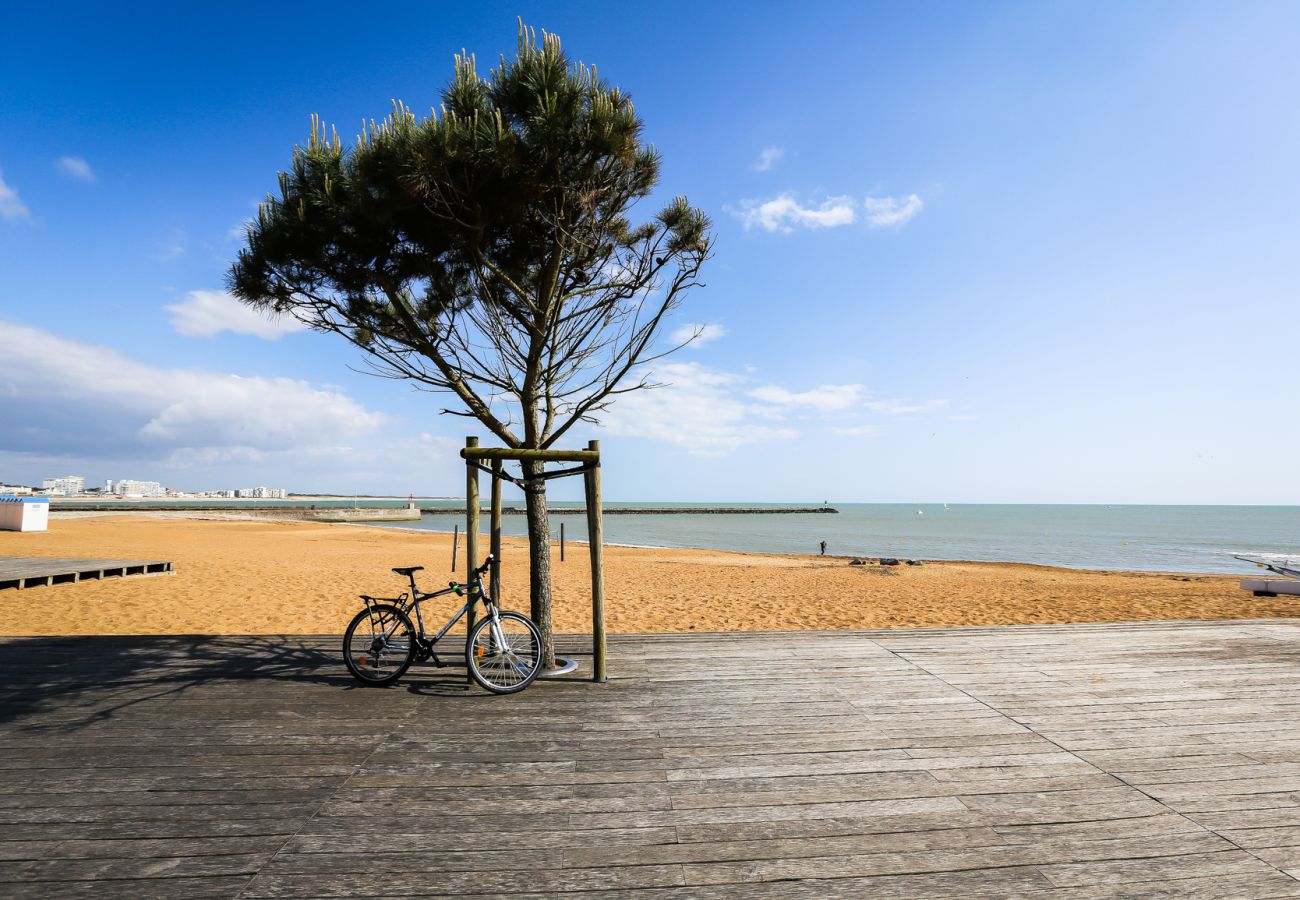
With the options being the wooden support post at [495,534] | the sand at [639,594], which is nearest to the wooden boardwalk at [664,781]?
the wooden support post at [495,534]

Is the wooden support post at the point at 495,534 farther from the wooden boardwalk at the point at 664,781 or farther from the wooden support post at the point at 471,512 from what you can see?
the wooden boardwalk at the point at 664,781

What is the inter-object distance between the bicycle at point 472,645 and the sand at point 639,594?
4727mm

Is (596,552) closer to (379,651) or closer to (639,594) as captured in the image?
(379,651)

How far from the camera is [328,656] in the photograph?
22.4ft

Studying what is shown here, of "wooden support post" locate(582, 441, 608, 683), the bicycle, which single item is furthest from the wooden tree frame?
the bicycle

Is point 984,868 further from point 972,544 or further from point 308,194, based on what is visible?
point 972,544

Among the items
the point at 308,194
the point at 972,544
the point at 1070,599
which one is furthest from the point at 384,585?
the point at 972,544

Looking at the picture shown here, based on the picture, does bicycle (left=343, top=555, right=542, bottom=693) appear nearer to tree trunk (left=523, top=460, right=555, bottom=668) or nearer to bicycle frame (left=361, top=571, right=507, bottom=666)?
bicycle frame (left=361, top=571, right=507, bottom=666)

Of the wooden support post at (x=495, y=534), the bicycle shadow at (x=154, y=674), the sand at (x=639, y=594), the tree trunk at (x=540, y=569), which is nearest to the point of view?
the bicycle shadow at (x=154, y=674)

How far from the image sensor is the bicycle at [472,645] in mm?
5590

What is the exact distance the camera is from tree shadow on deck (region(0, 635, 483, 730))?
5.20m

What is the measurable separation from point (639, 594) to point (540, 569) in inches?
429

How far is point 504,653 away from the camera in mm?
5617

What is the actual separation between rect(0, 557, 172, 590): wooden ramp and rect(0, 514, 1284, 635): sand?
1.10ft
